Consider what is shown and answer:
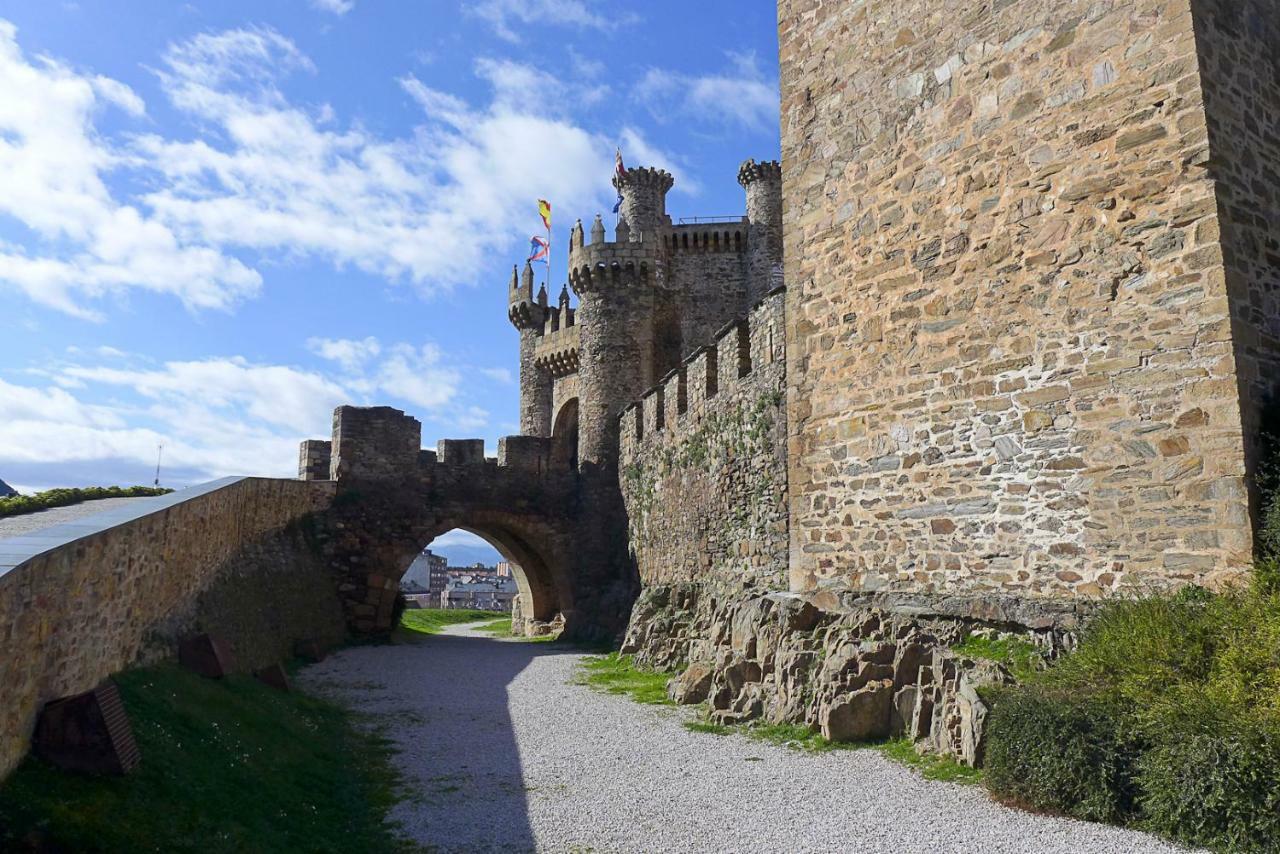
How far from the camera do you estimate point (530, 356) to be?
1296 inches

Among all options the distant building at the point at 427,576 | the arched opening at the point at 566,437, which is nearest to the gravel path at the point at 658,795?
the arched opening at the point at 566,437

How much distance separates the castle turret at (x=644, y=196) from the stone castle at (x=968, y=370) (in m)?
16.9

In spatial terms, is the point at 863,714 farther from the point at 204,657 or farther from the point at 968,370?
the point at 204,657

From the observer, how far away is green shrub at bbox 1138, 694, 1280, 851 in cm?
486

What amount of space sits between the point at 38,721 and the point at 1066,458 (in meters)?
7.07

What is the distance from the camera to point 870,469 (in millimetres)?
8922

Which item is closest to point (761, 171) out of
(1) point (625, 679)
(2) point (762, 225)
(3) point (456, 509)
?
(2) point (762, 225)

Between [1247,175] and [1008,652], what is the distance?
3963mm

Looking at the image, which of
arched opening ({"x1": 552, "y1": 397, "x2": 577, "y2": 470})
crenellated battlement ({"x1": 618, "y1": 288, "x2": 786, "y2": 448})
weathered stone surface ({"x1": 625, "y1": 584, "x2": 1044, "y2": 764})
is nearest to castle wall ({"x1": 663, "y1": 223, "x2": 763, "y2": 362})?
arched opening ({"x1": 552, "y1": 397, "x2": 577, "y2": 470})

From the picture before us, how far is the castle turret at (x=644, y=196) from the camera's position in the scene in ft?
95.8

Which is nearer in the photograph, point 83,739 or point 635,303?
point 83,739

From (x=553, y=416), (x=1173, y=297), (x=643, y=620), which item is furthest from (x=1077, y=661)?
(x=553, y=416)

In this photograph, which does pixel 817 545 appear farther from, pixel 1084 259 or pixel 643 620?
pixel 643 620

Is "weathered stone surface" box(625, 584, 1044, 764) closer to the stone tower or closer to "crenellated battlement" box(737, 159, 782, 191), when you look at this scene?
the stone tower
